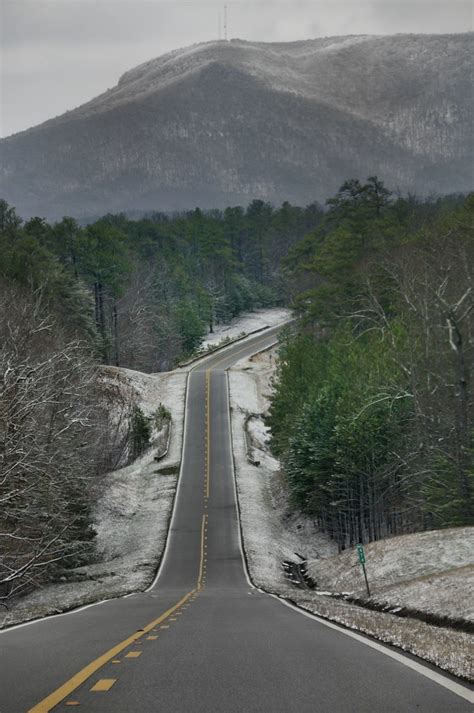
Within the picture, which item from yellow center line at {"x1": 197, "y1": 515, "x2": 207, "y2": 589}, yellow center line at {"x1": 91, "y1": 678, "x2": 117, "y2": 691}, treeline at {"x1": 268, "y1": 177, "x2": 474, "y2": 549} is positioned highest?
treeline at {"x1": 268, "y1": 177, "x2": 474, "y2": 549}

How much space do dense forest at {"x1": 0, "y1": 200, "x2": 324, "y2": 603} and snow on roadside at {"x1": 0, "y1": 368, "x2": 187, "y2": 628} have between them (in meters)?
1.44

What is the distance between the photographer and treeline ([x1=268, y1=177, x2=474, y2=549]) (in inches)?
1841

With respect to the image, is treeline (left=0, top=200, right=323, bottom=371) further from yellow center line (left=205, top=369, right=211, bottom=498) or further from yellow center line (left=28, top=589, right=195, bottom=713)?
yellow center line (left=28, top=589, right=195, bottom=713)

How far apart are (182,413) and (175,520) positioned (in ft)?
92.6

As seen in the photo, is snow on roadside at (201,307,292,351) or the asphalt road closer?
the asphalt road

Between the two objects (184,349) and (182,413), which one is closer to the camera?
(182,413)

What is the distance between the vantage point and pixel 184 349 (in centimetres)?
13025

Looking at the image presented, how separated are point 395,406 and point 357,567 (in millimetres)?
17423

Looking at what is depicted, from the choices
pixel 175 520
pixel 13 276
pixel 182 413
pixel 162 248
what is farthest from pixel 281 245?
pixel 175 520

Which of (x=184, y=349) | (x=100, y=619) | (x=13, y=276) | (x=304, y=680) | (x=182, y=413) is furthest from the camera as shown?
(x=184, y=349)

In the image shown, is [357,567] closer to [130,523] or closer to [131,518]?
[130,523]

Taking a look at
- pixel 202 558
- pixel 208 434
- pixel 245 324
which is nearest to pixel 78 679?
pixel 202 558

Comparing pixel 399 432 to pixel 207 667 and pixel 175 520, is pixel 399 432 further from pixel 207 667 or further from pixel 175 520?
pixel 207 667

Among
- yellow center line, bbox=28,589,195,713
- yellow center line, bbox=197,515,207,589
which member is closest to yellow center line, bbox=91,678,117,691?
yellow center line, bbox=28,589,195,713
